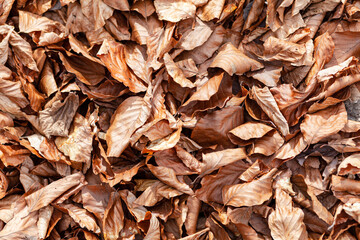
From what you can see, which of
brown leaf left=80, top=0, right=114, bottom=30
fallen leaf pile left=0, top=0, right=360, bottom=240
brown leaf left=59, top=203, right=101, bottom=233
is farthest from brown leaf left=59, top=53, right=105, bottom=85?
brown leaf left=59, top=203, right=101, bottom=233

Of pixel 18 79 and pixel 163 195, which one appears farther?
pixel 18 79

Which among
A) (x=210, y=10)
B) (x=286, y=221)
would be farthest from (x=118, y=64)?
(x=286, y=221)

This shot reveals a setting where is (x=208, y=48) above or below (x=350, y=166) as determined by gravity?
above

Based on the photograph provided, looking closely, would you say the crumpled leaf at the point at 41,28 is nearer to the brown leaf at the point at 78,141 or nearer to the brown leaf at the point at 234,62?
the brown leaf at the point at 78,141

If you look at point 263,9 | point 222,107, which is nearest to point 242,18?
point 263,9

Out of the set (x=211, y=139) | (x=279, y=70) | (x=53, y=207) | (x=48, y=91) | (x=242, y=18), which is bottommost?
(x=53, y=207)

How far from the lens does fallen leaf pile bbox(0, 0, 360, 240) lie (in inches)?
48.2

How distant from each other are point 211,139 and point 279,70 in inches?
14.8

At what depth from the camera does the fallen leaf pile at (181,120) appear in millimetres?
1225

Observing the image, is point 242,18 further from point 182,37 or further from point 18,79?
point 18,79

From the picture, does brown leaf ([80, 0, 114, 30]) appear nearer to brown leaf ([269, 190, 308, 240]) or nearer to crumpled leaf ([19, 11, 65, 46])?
crumpled leaf ([19, 11, 65, 46])

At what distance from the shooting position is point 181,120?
1271mm

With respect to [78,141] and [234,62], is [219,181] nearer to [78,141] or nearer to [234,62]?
[234,62]

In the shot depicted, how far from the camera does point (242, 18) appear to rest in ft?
4.37
